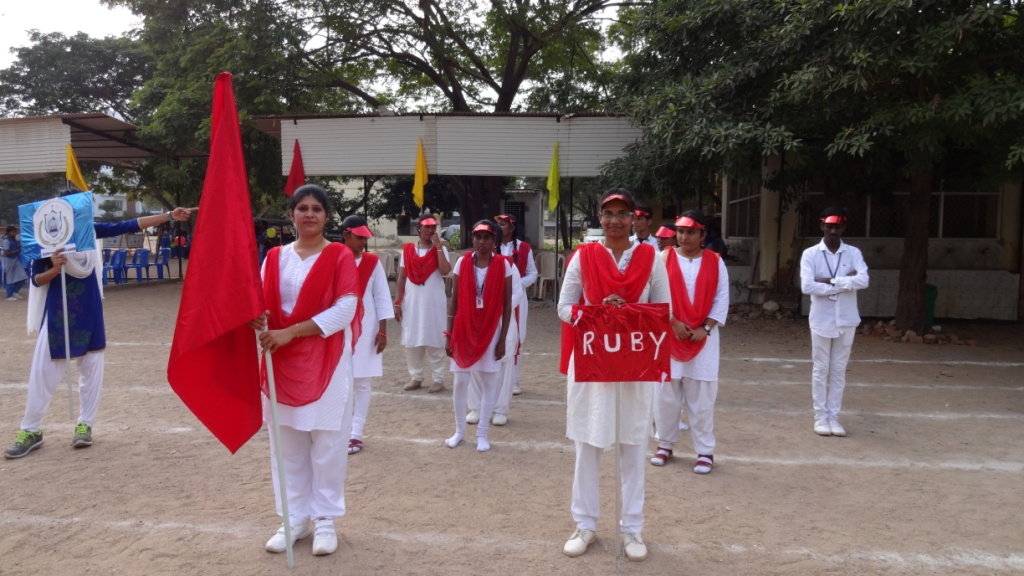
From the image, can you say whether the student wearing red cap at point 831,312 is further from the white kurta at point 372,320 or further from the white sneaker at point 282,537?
the white sneaker at point 282,537

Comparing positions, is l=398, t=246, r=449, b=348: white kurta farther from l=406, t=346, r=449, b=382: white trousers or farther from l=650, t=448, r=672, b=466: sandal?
l=650, t=448, r=672, b=466: sandal

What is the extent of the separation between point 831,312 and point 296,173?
1073 centimetres

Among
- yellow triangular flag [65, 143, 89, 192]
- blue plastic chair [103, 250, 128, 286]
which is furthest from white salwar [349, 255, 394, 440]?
blue plastic chair [103, 250, 128, 286]

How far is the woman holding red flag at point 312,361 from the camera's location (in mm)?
3551

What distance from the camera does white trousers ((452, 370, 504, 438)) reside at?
5.59m

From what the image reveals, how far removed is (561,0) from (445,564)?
48.1 feet

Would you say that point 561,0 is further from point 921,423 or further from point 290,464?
point 290,464

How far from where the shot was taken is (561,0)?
15.9m

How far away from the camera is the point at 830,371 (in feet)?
20.2

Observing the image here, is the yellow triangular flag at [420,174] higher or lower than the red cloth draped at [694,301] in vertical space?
higher

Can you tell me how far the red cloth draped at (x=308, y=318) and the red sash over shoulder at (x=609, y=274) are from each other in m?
1.20

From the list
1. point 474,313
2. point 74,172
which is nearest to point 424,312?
point 474,313

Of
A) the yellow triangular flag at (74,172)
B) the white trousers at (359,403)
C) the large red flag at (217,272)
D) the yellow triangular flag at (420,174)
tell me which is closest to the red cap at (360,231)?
the white trousers at (359,403)

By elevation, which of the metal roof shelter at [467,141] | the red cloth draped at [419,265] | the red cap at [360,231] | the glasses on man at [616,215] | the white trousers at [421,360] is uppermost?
the metal roof shelter at [467,141]
